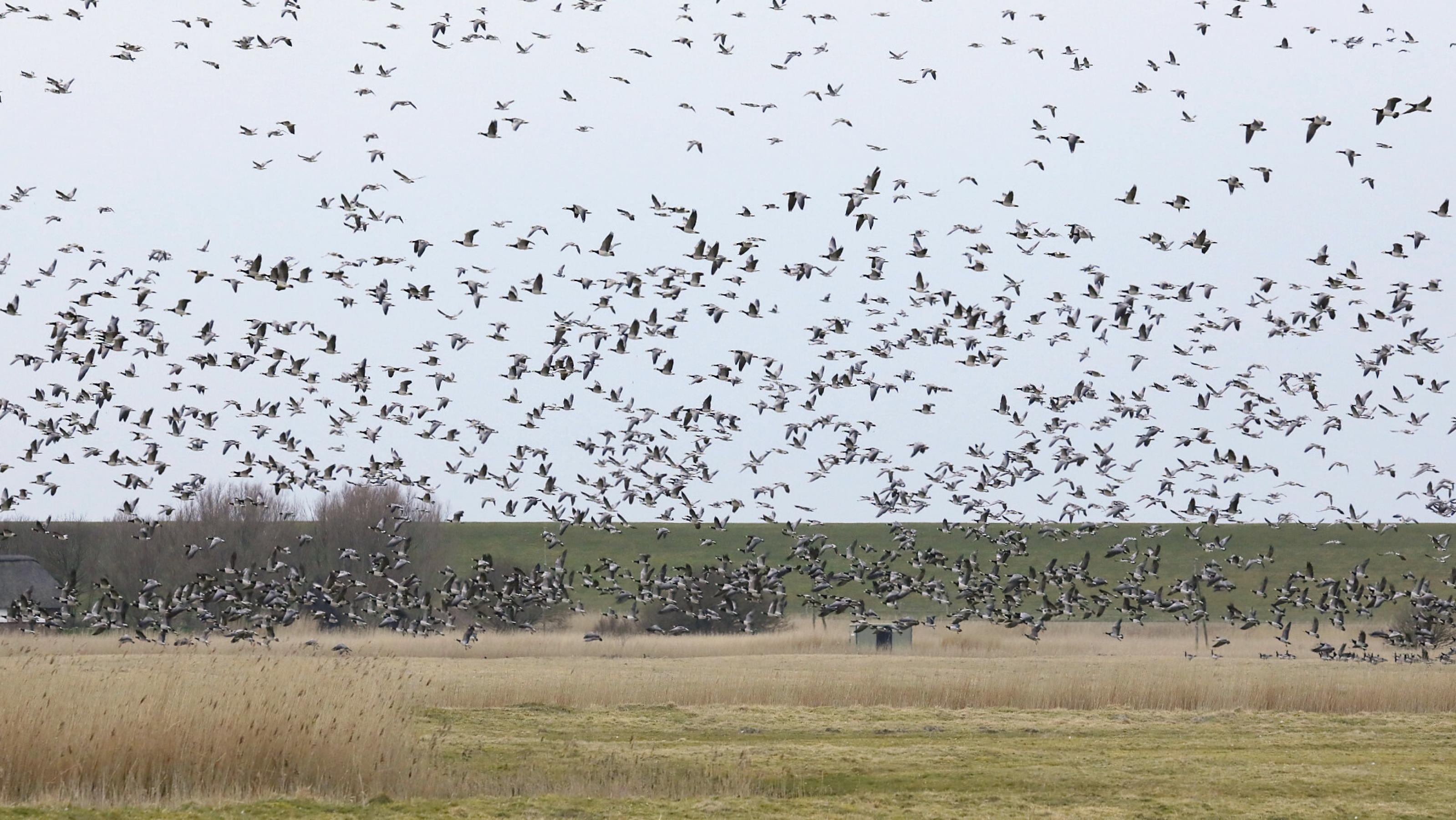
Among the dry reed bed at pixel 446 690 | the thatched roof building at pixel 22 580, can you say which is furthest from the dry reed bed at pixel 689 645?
the thatched roof building at pixel 22 580

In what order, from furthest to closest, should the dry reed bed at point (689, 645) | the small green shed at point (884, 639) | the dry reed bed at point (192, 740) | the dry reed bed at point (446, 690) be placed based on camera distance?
1. the small green shed at point (884, 639)
2. the dry reed bed at point (689, 645)
3. the dry reed bed at point (446, 690)
4. the dry reed bed at point (192, 740)

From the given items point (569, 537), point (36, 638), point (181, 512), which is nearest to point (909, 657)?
point (36, 638)

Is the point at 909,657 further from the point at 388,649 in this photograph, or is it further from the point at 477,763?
the point at 477,763

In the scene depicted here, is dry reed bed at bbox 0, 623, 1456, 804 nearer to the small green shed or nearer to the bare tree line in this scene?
the small green shed

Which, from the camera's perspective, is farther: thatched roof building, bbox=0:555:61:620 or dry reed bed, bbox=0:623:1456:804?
thatched roof building, bbox=0:555:61:620

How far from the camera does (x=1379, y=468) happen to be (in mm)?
42438

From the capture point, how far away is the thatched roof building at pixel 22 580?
78000mm

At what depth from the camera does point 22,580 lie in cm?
7981

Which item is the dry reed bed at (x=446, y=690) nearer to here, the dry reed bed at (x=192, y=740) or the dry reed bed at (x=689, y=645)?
the dry reed bed at (x=192, y=740)

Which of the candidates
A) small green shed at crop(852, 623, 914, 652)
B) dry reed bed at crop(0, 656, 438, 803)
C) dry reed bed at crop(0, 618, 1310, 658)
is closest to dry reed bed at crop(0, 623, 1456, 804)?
dry reed bed at crop(0, 656, 438, 803)

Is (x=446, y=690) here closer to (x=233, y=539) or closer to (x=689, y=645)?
(x=689, y=645)

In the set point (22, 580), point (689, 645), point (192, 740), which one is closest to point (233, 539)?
point (22, 580)

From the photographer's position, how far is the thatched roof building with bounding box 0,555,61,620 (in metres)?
78.0

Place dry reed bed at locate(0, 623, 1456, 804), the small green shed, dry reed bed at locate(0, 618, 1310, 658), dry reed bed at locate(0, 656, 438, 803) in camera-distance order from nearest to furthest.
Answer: dry reed bed at locate(0, 656, 438, 803) → dry reed bed at locate(0, 623, 1456, 804) → dry reed bed at locate(0, 618, 1310, 658) → the small green shed
